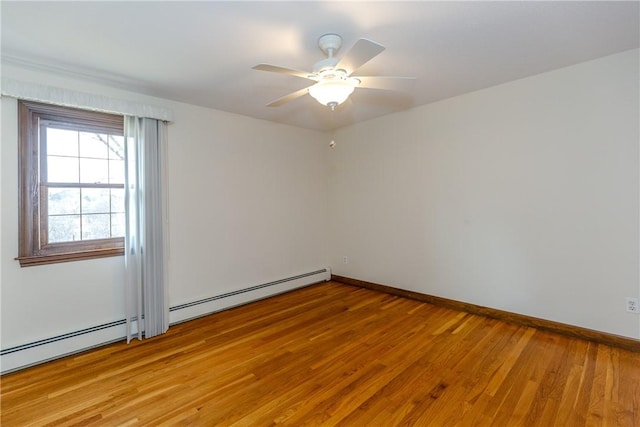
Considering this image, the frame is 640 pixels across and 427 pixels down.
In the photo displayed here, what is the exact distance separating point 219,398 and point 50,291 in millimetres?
1833

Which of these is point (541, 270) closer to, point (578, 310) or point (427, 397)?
point (578, 310)

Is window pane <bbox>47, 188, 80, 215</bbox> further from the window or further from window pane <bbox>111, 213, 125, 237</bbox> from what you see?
window pane <bbox>111, 213, 125, 237</bbox>

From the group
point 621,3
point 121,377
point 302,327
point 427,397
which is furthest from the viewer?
point 302,327

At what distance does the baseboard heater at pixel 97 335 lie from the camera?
2.41 metres

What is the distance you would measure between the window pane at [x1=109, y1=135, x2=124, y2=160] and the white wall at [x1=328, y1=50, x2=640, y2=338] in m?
3.05

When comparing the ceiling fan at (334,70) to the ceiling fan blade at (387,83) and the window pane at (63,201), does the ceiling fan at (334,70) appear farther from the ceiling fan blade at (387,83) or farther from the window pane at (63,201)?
the window pane at (63,201)

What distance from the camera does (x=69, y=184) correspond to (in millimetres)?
2684

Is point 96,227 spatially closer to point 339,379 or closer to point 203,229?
point 203,229

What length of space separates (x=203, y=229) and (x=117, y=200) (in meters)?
0.92

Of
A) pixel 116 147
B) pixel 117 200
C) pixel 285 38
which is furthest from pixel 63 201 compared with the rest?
pixel 285 38

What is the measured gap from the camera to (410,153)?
155 inches

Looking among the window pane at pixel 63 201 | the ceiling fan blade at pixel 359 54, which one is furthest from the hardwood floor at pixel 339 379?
the ceiling fan blade at pixel 359 54

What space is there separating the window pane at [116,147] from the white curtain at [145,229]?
15 centimetres

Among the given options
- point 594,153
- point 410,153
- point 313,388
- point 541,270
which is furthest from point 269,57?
point 541,270
